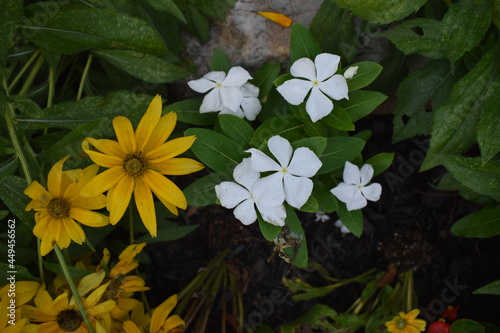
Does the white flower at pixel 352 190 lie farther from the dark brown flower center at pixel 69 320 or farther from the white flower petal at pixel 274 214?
the dark brown flower center at pixel 69 320

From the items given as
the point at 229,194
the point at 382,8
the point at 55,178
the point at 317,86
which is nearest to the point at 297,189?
the point at 229,194

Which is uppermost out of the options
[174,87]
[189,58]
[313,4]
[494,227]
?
[313,4]

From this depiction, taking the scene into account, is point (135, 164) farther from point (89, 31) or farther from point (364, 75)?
point (364, 75)

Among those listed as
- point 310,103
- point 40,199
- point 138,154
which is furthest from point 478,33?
point 40,199

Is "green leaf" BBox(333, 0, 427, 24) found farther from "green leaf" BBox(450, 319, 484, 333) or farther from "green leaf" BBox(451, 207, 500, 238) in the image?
"green leaf" BBox(450, 319, 484, 333)

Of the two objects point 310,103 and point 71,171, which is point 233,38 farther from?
point 71,171

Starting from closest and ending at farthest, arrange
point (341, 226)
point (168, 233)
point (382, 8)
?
point (382, 8)
point (168, 233)
point (341, 226)

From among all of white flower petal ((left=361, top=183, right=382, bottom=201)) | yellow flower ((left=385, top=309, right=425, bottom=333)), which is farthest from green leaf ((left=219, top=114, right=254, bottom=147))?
yellow flower ((left=385, top=309, right=425, bottom=333))
